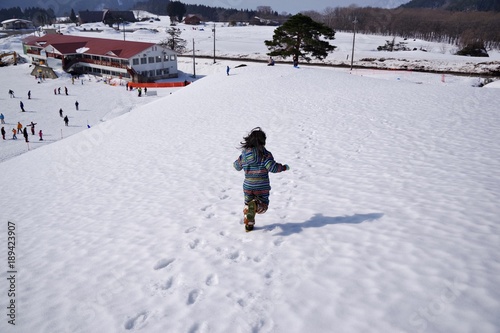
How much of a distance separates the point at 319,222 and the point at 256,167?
1.65 m

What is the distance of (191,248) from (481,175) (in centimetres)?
681

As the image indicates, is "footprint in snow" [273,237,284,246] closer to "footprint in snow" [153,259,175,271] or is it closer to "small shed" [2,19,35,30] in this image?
"footprint in snow" [153,259,175,271]

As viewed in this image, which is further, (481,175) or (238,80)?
(238,80)

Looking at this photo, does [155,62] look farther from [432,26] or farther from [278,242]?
[432,26]

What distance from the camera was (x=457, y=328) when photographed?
3426 mm

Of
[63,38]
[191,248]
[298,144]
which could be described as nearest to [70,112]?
[298,144]

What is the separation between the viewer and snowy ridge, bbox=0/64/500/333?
13.2 feet

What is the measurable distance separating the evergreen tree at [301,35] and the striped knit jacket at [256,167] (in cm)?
3907

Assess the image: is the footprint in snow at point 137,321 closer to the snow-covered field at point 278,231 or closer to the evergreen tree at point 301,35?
the snow-covered field at point 278,231

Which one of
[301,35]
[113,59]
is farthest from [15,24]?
[301,35]

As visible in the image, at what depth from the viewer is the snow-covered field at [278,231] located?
13.3 ft

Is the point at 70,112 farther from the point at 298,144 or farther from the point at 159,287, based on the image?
the point at 159,287

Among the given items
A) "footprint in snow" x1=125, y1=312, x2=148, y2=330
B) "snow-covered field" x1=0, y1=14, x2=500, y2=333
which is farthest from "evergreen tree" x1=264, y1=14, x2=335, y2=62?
"footprint in snow" x1=125, y1=312, x2=148, y2=330

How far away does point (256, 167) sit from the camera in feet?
18.8
